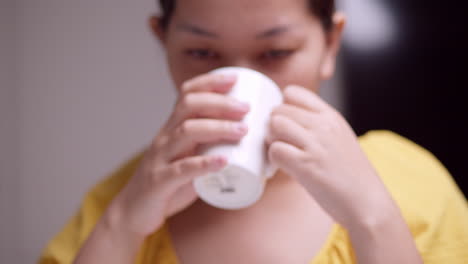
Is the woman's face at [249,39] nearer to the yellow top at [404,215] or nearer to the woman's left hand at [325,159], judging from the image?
the woman's left hand at [325,159]

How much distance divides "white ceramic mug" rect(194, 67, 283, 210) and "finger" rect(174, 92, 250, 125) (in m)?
0.01

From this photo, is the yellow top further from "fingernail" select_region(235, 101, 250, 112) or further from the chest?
"fingernail" select_region(235, 101, 250, 112)

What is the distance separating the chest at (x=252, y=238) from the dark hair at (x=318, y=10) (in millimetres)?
285

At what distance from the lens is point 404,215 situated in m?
0.70

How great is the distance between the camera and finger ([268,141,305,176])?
495 millimetres

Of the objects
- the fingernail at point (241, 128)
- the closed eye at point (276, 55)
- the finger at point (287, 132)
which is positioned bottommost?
the finger at point (287, 132)

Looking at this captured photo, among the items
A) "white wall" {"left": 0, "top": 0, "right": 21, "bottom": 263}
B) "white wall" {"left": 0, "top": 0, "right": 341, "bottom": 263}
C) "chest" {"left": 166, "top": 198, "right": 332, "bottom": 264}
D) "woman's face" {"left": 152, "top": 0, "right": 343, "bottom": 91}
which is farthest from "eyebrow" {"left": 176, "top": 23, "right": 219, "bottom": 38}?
"white wall" {"left": 0, "top": 0, "right": 21, "bottom": 263}

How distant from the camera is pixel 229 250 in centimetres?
64

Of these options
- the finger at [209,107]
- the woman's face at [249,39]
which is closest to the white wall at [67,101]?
the woman's face at [249,39]

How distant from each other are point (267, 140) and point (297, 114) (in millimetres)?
48

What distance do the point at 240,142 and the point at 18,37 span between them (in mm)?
976

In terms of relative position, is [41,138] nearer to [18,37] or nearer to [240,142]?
[18,37]

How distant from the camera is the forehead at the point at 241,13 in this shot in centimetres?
58

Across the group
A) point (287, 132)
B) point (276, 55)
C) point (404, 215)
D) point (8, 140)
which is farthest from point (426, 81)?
point (8, 140)
